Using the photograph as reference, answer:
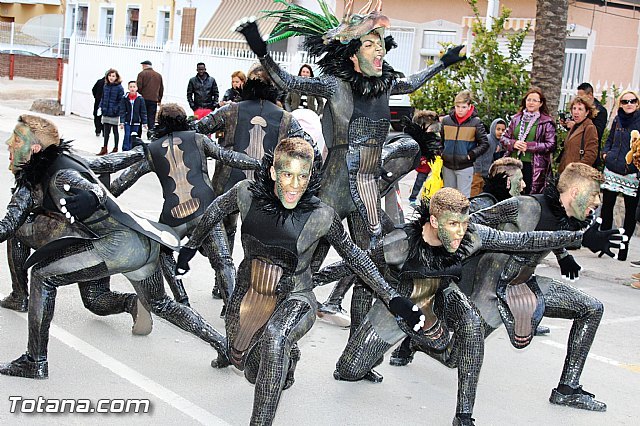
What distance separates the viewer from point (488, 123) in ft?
43.6

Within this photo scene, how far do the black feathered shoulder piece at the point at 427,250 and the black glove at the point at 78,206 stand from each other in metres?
1.80

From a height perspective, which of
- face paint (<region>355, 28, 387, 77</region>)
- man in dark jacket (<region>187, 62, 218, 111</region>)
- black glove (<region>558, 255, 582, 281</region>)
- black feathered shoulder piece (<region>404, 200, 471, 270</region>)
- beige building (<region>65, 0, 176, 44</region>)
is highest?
beige building (<region>65, 0, 176, 44</region>)

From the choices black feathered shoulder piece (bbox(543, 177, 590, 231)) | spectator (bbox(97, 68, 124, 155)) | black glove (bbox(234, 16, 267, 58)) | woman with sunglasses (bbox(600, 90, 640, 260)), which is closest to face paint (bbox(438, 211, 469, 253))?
black feathered shoulder piece (bbox(543, 177, 590, 231))

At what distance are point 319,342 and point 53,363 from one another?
75.6 inches

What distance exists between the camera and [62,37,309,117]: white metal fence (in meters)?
19.5

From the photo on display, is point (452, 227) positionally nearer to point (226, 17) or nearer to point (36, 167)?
point (36, 167)

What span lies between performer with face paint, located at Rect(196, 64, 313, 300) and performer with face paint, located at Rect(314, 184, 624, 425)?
6.25 feet

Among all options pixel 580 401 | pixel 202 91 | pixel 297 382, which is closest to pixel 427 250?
pixel 297 382

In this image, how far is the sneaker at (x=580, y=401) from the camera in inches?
228

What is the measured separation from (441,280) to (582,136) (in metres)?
5.61

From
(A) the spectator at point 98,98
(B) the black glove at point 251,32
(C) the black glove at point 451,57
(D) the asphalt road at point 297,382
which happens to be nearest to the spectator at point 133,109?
(A) the spectator at point 98,98

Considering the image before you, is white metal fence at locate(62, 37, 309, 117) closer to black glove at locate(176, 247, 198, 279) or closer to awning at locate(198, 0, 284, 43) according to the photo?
awning at locate(198, 0, 284, 43)

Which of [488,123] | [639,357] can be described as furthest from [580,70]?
[639,357]

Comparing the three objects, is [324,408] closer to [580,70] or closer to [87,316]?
[87,316]
